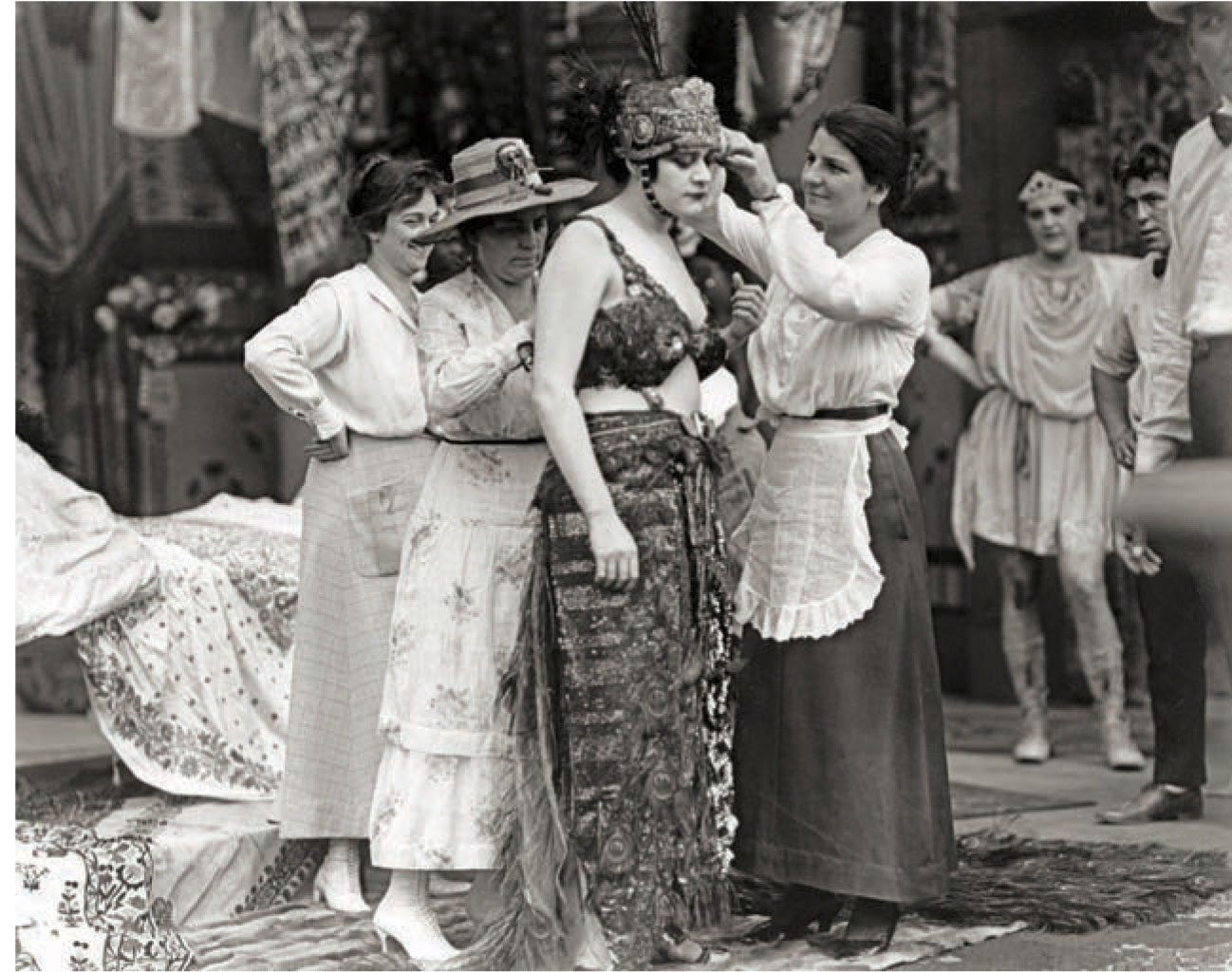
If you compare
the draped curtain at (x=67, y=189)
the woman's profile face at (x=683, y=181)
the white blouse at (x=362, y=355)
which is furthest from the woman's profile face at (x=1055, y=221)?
the draped curtain at (x=67, y=189)

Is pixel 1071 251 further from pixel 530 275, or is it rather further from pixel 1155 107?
pixel 530 275

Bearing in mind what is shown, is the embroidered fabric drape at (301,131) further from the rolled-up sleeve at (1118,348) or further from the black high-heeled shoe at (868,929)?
the black high-heeled shoe at (868,929)

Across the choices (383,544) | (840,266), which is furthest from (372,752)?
(840,266)

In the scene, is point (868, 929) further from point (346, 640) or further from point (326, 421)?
point (326, 421)

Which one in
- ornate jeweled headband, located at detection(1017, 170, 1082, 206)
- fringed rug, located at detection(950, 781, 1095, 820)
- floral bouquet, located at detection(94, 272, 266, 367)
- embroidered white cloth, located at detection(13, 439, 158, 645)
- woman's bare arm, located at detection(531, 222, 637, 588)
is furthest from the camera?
floral bouquet, located at detection(94, 272, 266, 367)

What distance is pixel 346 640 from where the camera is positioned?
6309mm

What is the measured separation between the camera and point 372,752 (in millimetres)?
6316

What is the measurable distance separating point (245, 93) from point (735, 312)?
4.65 meters

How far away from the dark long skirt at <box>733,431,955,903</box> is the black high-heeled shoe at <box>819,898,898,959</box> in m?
0.14

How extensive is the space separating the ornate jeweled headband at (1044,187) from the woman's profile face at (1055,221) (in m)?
0.01

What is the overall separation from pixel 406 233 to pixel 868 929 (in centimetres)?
225

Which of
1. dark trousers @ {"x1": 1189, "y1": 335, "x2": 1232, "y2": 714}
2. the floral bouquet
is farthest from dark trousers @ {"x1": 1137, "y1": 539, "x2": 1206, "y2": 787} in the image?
the floral bouquet

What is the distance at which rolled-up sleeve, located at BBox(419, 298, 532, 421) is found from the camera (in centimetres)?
538

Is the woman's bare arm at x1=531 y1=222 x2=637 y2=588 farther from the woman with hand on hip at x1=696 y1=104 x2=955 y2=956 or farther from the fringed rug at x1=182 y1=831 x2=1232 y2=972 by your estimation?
the fringed rug at x1=182 y1=831 x2=1232 y2=972
